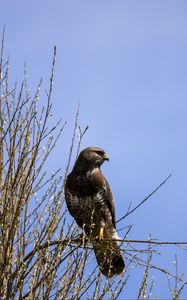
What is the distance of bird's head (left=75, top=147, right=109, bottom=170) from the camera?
7.91m

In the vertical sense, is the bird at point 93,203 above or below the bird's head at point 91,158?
below

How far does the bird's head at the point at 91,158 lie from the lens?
7914mm

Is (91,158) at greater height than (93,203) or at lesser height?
greater

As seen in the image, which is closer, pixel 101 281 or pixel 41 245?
pixel 41 245

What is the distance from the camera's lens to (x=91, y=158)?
26.3 feet

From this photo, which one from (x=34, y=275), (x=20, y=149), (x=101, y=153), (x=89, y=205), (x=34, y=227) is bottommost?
(x=34, y=275)

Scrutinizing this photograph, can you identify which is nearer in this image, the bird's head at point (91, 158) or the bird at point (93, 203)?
the bird at point (93, 203)

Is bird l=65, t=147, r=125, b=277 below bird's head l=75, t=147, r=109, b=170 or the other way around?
below

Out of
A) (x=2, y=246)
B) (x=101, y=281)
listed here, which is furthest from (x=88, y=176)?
(x=2, y=246)

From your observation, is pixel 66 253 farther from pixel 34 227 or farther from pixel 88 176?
pixel 88 176

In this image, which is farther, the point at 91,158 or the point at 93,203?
the point at 91,158

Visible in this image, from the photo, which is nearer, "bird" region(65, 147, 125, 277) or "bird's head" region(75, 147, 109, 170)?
"bird" region(65, 147, 125, 277)

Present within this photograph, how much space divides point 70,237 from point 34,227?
0.39 m

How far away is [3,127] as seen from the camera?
18.7ft
